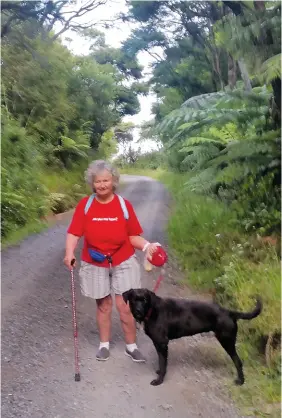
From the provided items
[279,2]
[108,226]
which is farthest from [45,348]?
[279,2]

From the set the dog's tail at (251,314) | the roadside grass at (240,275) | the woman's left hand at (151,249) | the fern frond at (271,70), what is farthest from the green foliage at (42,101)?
the dog's tail at (251,314)

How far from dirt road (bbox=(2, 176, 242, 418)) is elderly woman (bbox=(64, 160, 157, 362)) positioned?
1.09 feet

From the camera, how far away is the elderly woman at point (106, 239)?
3.46 meters

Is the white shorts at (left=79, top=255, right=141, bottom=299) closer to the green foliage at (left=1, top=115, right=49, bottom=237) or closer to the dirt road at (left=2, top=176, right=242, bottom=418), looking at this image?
the dirt road at (left=2, top=176, right=242, bottom=418)

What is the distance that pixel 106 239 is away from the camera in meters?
3.51

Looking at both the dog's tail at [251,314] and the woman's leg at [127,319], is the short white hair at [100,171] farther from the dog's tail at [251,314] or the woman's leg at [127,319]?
the dog's tail at [251,314]

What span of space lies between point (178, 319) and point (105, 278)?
631mm

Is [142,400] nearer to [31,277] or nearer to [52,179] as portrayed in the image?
[31,277]

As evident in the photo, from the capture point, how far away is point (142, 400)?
3158mm

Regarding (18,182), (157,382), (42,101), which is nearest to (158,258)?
(157,382)

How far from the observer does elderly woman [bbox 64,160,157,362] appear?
3.46 meters

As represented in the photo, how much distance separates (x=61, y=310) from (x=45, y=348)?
0.96m

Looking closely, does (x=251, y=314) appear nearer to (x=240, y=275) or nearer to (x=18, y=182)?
(x=240, y=275)

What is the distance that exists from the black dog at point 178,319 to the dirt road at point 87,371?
0.68ft
